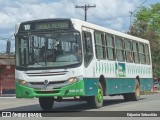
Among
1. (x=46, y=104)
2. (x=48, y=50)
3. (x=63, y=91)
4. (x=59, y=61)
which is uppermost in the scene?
(x=48, y=50)

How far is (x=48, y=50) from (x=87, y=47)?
1.50m

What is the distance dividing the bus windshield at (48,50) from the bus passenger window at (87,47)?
1.33 ft

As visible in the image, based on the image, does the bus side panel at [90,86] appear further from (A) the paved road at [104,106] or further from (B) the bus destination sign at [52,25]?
(B) the bus destination sign at [52,25]

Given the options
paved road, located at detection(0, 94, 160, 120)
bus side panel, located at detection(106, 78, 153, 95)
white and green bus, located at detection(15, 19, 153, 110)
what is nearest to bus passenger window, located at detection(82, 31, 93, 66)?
white and green bus, located at detection(15, 19, 153, 110)

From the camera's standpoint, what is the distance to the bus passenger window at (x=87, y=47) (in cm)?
1808

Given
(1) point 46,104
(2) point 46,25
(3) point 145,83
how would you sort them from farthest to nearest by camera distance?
(3) point 145,83, (1) point 46,104, (2) point 46,25

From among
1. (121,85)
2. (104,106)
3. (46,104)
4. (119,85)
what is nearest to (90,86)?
(46,104)

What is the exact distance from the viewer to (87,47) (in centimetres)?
1834

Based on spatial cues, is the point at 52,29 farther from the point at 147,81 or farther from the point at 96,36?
the point at 147,81

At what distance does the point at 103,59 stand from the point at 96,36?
1087mm

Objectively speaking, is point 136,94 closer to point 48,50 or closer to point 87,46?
point 87,46

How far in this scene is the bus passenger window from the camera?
1808 cm

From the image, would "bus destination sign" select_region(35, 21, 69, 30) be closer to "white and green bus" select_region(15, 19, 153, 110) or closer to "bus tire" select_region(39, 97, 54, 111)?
"white and green bus" select_region(15, 19, 153, 110)

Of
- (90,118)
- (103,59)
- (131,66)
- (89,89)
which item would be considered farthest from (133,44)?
(90,118)
